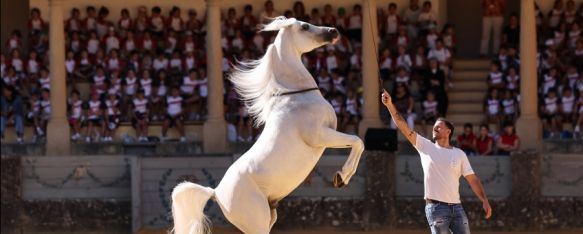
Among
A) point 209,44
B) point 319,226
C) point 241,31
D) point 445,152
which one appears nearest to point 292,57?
point 445,152

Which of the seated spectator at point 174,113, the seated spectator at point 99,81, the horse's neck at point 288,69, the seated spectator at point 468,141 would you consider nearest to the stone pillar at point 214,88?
the seated spectator at point 174,113

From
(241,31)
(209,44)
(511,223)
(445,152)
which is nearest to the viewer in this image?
(445,152)

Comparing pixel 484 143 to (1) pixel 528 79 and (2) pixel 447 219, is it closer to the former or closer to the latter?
(1) pixel 528 79

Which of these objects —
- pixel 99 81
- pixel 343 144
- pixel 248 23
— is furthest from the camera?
pixel 248 23

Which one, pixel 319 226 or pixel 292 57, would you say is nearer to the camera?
pixel 292 57

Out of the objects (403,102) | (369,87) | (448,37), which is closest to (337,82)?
(369,87)

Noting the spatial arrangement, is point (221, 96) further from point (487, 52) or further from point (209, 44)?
point (487, 52)

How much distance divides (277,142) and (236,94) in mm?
11210

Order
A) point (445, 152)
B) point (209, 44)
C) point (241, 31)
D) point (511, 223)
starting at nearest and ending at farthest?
1. point (445, 152)
2. point (511, 223)
3. point (209, 44)
4. point (241, 31)

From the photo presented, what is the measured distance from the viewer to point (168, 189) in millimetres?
21422

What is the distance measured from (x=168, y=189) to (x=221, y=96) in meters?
2.32

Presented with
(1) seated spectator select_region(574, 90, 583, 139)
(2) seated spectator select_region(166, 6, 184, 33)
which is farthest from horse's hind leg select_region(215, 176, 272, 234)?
(2) seated spectator select_region(166, 6, 184, 33)

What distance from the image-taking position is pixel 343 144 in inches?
492

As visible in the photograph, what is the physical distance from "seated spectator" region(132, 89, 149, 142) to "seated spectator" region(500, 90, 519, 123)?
5439mm
